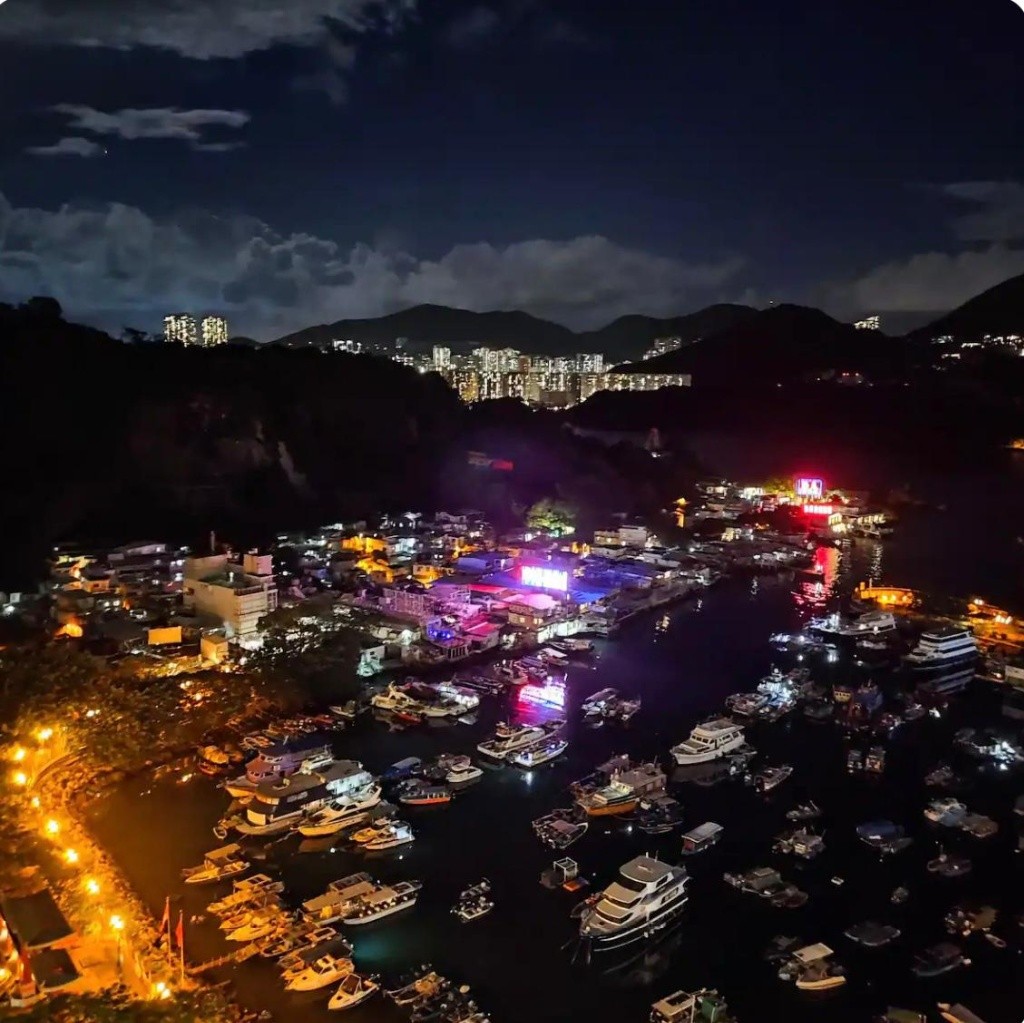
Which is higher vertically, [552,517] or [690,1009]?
[552,517]

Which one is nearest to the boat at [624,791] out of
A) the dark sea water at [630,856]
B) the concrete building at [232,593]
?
the dark sea water at [630,856]

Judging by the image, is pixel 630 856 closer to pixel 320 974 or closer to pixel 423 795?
pixel 423 795

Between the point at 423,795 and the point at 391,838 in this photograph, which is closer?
the point at 391,838

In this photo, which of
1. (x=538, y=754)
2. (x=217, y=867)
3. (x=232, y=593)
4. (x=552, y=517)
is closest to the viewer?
(x=217, y=867)

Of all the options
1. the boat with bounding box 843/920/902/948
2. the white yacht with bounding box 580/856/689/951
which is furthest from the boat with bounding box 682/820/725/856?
the boat with bounding box 843/920/902/948

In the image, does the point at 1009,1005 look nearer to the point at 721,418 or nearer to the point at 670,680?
the point at 670,680

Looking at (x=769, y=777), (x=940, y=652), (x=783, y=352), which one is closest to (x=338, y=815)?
(x=769, y=777)

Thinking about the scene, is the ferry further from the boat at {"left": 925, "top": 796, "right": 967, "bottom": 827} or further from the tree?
the tree
